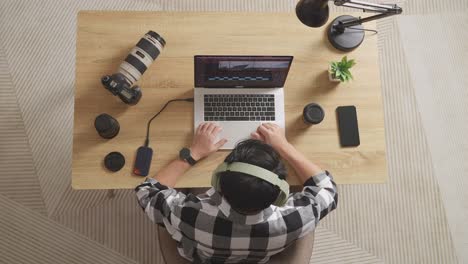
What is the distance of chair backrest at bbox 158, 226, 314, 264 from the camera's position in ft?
4.74

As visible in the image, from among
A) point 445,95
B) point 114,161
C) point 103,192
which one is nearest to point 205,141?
point 114,161

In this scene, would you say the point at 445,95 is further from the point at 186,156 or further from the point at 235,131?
the point at 186,156

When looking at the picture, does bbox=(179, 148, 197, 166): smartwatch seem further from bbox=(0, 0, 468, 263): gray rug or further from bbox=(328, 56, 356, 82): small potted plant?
bbox=(0, 0, 468, 263): gray rug

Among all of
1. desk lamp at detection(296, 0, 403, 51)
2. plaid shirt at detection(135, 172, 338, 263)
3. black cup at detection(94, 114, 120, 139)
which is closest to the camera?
plaid shirt at detection(135, 172, 338, 263)

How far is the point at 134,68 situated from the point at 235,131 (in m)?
0.42

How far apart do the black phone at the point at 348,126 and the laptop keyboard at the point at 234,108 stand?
0.26 metres

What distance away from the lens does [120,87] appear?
141 centimetres

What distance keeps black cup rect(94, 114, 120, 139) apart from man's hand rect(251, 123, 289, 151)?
0.48 m

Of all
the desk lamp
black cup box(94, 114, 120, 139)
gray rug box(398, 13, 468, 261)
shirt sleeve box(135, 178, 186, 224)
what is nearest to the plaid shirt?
shirt sleeve box(135, 178, 186, 224)

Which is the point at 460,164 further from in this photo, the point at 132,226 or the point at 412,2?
the point at 132,226

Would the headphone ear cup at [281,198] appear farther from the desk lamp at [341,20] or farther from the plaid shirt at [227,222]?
the desk lamp at [341,20]

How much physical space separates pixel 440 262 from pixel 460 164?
0.52 m

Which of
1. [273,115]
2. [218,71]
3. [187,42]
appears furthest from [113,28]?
[273,115]

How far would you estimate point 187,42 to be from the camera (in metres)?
1.57
